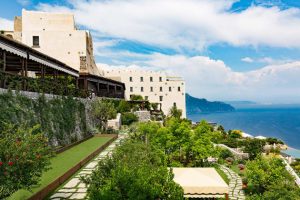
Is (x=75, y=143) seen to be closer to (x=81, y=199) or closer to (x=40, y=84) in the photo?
(x=40, y=84)

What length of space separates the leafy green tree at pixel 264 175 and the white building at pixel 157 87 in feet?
155

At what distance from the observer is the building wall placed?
4250 centimetres

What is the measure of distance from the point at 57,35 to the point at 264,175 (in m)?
38.0

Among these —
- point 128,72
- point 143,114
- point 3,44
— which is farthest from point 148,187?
point 128,72

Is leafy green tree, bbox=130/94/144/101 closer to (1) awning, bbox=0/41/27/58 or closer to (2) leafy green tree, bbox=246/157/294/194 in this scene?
(1) awning, bbox=0/41/27/58

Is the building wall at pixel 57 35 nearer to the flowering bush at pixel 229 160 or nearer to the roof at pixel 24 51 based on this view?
the roof at pixel 24 51

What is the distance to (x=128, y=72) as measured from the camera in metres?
61.3

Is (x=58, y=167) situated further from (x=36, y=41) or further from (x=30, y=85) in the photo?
(x=36, y=41)

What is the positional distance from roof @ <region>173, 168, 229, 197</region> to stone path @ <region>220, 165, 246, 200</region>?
111 inches

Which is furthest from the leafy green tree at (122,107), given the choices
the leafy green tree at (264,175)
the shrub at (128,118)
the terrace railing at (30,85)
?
the leafy green tree at (264,175)

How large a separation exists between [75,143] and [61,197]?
34.5 feet

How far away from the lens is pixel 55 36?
4284 cm

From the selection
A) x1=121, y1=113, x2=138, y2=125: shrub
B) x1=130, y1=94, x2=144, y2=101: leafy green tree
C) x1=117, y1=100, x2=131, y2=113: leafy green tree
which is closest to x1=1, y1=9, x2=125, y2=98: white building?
x1=117, y1=100, x2=131, y2=113: leafy green tree

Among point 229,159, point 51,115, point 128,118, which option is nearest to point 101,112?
point 128,118
